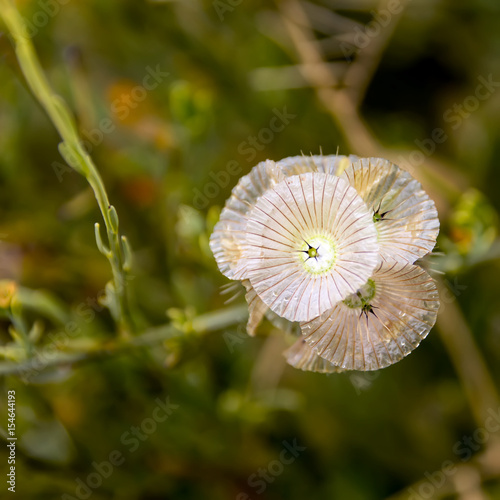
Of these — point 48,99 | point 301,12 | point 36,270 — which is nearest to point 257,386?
point 36,270

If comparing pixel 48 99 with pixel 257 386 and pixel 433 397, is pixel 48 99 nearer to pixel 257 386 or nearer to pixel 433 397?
pixel 257 386

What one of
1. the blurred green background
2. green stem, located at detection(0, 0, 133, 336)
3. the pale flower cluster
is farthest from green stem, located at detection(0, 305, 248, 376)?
the pale flower cluster

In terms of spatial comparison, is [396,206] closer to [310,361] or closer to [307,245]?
[307,245]

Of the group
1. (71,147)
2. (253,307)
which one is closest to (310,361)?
(253,307)

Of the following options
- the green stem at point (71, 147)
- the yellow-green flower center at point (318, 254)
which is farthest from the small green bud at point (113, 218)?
the yellow-green flower center at point (318, 254)

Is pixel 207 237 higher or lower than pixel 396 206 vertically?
higher

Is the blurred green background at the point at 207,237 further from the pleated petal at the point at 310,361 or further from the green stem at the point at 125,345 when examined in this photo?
the pleated petal at the point at 310,361
